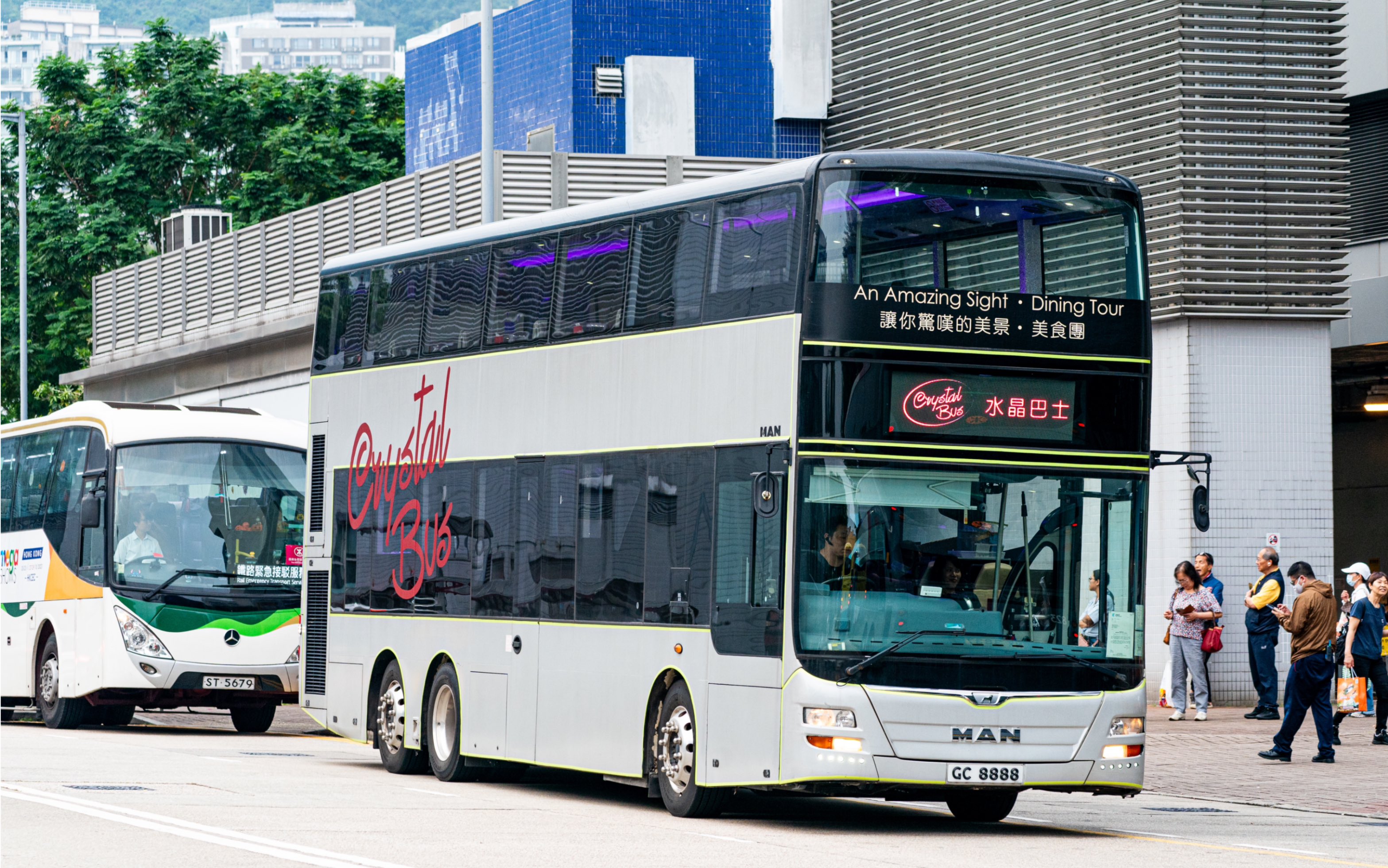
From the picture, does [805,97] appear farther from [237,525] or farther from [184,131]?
[184,131]

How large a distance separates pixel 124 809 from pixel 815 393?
188 inches

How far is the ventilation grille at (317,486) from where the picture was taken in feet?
64.3

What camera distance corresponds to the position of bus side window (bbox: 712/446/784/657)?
1351 centimetres

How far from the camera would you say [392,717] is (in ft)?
60.4

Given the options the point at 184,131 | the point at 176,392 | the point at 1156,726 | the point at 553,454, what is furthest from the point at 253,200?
the point at 553,454

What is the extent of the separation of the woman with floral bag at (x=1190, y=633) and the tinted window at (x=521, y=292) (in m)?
9.59

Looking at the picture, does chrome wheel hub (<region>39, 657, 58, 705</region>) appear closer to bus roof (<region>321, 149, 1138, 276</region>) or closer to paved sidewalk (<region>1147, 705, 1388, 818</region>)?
bus roof (<region>321, 149, 1138, 276</region>)

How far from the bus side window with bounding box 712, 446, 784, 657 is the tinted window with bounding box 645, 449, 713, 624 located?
14 cm

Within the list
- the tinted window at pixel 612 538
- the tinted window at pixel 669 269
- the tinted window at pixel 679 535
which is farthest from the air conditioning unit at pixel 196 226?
the tinted window at pixel 679 535

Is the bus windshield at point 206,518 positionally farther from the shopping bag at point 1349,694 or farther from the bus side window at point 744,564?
the bus side window at point 744,564

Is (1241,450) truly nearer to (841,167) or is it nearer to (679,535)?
(679,535)

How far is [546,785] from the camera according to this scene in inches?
696

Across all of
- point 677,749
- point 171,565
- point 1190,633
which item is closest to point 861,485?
point 677,749

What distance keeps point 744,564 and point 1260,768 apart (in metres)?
6.81
